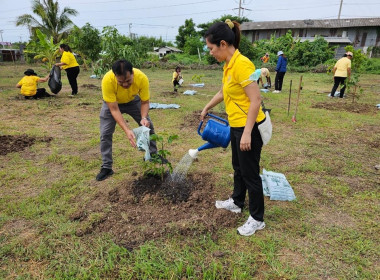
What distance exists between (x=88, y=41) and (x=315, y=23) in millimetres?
30341

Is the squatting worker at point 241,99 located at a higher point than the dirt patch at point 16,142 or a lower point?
higher

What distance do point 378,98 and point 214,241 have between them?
9.19 m

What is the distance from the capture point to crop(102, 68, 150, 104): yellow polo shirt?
2791 millimetres

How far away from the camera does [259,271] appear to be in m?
2.00

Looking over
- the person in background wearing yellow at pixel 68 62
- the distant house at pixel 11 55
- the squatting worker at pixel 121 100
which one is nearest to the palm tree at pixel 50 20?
the distant house at pixel 11 55

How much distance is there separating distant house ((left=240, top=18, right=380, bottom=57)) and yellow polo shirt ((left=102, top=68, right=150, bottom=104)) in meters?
30.9

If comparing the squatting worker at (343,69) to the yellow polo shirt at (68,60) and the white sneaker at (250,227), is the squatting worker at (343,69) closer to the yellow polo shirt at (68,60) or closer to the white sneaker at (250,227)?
the white sneaker at (250,227)

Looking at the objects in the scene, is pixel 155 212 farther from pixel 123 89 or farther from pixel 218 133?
pixel 123 89

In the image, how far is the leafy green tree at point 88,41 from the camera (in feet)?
41.8

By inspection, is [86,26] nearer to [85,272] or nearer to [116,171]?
[116,171]

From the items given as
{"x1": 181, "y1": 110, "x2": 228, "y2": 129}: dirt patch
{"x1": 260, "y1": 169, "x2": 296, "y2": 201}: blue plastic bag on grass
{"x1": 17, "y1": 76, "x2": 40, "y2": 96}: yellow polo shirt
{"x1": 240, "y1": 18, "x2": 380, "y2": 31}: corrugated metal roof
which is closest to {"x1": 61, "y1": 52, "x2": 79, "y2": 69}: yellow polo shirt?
{"x1": 17, "y1": 76, "x2": 40, "y2": 96}: yellow polo shirt

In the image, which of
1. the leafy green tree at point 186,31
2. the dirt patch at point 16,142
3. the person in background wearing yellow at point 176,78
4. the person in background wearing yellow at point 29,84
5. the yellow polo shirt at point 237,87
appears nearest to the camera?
the yellow polo shirt at point 237,87

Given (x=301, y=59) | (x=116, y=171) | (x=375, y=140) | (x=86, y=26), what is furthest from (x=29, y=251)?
(x=301, y=59)

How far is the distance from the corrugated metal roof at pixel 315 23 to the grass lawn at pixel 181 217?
32.7m
